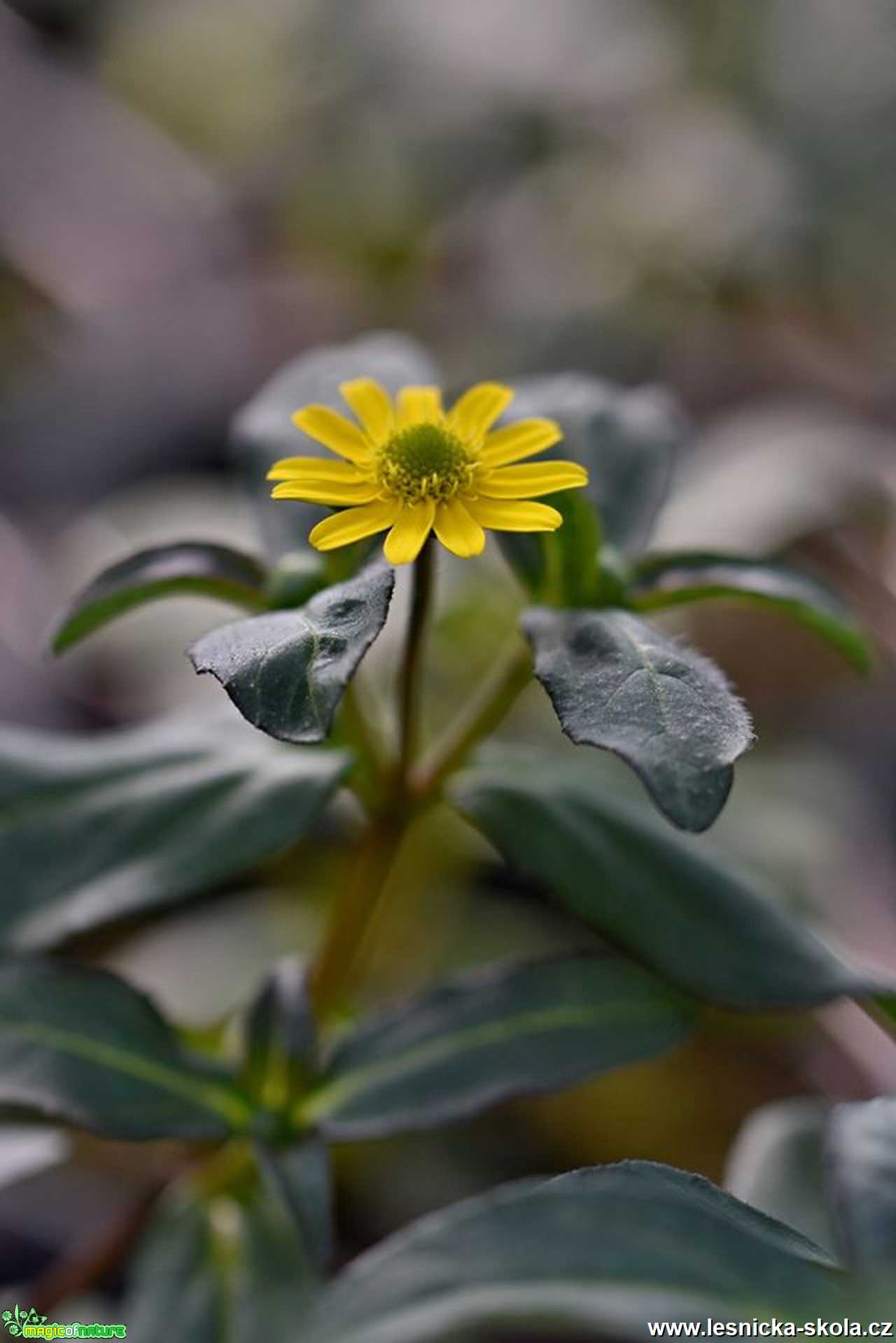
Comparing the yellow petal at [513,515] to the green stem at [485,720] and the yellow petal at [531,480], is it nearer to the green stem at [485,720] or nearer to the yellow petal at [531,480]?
the yellow petal at [531,480]

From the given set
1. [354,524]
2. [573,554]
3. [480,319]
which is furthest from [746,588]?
[480,319]

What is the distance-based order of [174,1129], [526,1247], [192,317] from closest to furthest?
1. [526,1247]
2. [174,1129]
3. [192,317]

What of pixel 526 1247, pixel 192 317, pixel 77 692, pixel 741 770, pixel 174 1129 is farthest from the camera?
pixel 192 317

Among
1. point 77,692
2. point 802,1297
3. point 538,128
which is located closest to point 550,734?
point 77,692

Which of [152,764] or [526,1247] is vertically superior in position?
[152,764]

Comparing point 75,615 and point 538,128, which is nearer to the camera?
point 75,615

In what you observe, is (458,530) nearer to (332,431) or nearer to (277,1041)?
(332,431)

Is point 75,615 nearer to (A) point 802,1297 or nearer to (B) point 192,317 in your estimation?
(A) point 802,1297

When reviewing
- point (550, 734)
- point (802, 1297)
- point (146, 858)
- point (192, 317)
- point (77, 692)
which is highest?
point (192, 317)
